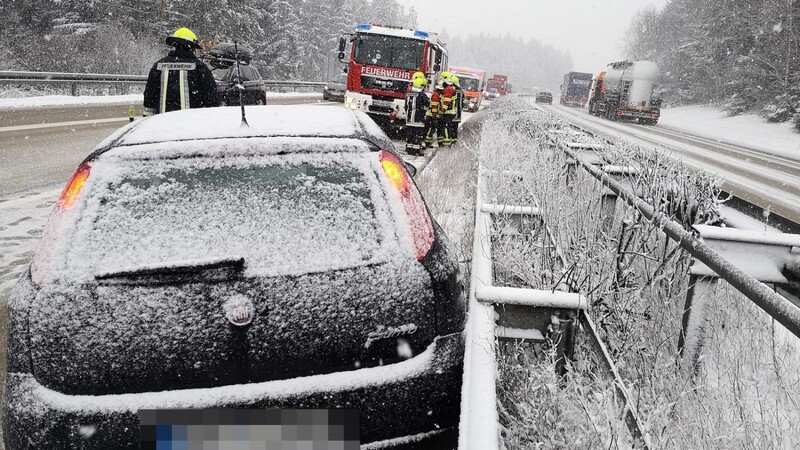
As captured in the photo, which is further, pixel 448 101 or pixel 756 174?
pixel 756 174

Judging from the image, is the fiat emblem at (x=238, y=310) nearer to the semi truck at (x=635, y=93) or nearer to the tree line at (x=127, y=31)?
the tree line at (x=127, y=31)

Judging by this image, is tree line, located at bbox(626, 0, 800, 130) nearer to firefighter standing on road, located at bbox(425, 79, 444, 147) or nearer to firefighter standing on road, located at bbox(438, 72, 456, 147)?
firefighter standing on road, located at bbox(438, 72, 456, 147)

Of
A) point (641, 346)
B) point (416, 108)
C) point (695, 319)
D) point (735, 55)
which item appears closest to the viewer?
point (695, 319)

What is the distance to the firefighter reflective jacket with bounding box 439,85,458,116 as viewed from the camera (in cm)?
1491

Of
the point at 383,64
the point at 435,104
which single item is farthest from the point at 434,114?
the point at 383,64

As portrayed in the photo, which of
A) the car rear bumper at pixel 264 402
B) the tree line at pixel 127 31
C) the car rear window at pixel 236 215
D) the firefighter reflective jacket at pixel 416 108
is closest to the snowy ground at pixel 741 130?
the firefighter reflective jacket at pixel 416 108

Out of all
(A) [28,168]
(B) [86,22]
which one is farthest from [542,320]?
(B) [86,22]

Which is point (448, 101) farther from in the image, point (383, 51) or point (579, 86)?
point (579, 86)

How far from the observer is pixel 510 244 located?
5098 mm

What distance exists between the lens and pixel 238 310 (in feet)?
6.68

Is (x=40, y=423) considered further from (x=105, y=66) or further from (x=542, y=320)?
(x=105, y=66)

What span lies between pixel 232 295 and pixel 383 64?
1644 centimetres

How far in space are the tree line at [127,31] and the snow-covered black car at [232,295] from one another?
23.0 m

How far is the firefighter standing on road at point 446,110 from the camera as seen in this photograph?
49.1 feet
